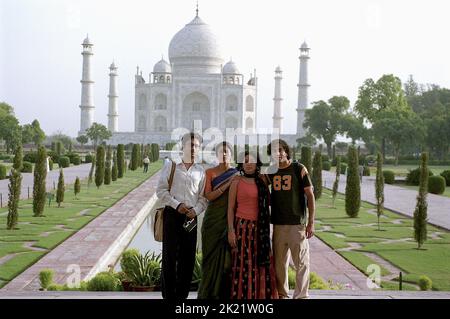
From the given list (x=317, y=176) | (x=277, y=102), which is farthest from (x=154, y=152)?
(x=317, y=176)

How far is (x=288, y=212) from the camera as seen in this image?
3443mm

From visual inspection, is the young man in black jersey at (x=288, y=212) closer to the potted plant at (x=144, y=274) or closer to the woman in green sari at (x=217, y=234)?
the woman in green sari at (x=217, y=234)

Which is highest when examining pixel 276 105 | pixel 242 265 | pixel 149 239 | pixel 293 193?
pixel 276 105

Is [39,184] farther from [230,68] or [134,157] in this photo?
[230,68]

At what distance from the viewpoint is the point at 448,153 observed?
31.5 m

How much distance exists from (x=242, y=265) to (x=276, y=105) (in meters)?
39.6

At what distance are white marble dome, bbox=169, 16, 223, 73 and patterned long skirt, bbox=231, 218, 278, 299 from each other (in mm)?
39326

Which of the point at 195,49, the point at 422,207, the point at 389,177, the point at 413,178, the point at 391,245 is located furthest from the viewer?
the point at 195,49

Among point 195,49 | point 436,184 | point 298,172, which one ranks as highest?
point 195,49

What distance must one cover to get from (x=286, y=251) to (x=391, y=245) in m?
3.91

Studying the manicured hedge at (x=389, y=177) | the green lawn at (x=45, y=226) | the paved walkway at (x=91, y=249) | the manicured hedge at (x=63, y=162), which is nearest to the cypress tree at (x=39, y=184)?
the green lawn at (x=45, y=226)

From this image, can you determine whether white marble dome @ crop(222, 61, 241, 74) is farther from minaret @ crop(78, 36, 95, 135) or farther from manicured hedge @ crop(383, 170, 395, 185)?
manicured hedge @ crop(383, 170, 395, 185)
